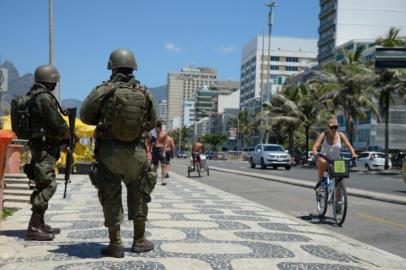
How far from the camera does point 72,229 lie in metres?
6.57

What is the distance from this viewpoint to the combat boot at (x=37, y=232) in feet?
19.0

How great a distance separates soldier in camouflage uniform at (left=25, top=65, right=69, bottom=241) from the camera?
5832 mm

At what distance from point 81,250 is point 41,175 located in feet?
3.37

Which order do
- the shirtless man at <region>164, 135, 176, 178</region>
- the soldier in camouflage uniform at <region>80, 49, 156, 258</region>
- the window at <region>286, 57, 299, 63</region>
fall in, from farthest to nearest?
the window at <region>286, 57, 299, 63</region>, the shirtless man at <region>164, 135, 176, 178</region>, the soldier in camouflage uniform at <region>80, 49, 156, 258</region>

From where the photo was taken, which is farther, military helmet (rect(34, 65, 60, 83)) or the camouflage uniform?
military helmet (rect(34, 65, 60, 83))

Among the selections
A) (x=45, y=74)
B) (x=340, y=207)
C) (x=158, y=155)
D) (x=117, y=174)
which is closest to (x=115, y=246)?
(x=117, y=174)

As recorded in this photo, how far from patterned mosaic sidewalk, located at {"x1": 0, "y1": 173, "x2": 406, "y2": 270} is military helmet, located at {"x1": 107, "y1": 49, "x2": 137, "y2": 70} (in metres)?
1.79

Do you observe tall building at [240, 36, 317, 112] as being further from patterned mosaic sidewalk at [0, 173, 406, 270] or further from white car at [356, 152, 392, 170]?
patterned mosaic sidewalk at [0, 173, 406, 270]

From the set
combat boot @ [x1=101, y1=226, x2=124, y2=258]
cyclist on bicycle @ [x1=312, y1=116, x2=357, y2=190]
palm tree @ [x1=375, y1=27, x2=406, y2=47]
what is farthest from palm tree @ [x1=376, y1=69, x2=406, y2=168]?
combat boot @ [x1=101, y1=226, x2=124, y2=258]

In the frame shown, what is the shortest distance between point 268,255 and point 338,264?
67cm

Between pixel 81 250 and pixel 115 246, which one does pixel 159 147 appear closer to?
pixel 81 250

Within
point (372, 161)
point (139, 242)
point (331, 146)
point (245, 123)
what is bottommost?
point (139, 242)

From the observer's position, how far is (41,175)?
581cm

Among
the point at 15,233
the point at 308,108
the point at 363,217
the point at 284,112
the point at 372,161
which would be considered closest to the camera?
the point at 15,233
